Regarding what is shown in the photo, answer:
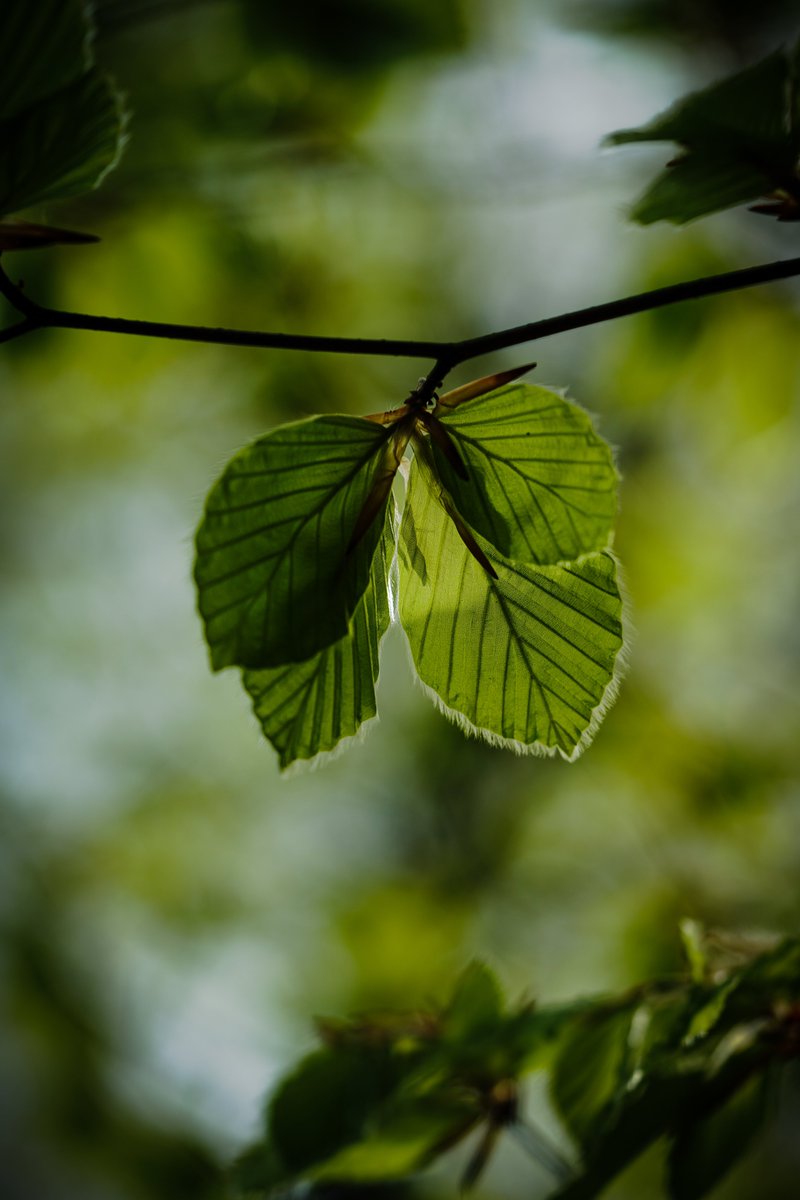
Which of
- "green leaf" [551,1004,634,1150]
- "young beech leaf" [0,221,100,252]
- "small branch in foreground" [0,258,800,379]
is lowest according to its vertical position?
"green leaf" [551,1004,634,1150]

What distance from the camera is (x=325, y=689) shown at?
56 cm

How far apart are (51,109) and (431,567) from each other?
0.32 m

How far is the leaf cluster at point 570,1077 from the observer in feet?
2.06

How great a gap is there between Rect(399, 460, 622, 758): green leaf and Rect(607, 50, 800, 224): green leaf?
221 millimetres

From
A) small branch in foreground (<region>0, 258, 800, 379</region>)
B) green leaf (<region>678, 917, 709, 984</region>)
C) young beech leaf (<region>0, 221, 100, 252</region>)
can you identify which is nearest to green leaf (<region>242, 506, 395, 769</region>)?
small branch in foreground (<region>0, 258, 800, 379</region>)

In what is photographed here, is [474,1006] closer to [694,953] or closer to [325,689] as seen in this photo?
[694,953]

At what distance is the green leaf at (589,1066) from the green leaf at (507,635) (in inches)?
12.6

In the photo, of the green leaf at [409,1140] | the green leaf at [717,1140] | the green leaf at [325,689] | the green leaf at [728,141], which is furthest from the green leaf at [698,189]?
the green leaf at [409,1140]

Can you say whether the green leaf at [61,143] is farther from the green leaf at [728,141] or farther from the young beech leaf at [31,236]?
the green leaf at [728,141]

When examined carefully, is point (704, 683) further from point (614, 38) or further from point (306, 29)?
point (306, 29)

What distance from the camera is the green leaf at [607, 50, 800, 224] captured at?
1.65ft

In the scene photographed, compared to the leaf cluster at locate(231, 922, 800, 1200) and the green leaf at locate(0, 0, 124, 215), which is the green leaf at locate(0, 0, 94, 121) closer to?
the green leaf at locate(0, 0, 124, 215)

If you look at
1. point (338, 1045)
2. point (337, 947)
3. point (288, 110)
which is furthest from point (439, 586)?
point (337, 947)

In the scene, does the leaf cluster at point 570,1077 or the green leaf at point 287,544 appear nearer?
the green leaf at point 287,544
